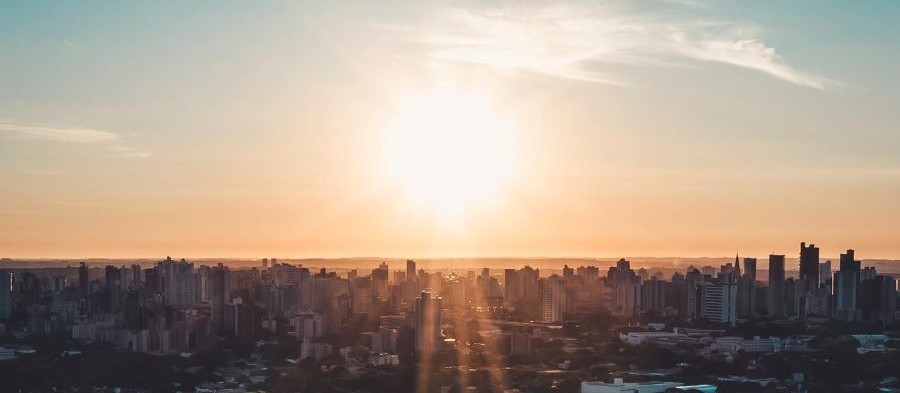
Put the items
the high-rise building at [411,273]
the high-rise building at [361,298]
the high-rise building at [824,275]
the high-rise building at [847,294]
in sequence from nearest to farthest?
the high-rise building at [361,298]
the high-rise building at [847,294]
the high-rise building at [824,275]
the high-rise building at [411,273]

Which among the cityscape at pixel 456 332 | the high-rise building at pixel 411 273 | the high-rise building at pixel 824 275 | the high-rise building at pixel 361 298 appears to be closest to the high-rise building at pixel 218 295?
the cityscape at pixel 456 332

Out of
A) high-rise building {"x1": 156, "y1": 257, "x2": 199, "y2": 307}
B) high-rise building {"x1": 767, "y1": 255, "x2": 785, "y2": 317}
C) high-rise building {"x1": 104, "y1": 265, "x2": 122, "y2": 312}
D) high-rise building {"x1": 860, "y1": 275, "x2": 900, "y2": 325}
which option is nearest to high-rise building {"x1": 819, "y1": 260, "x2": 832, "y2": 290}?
high-rise building {"x1": 767, "y1": 255, "x2": 785, "y2": 317}

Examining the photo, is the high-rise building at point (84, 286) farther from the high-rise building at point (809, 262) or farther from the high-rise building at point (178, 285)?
the high-rise building at point (809, 262)

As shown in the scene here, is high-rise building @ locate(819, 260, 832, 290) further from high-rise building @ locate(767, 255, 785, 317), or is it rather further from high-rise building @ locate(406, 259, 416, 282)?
high-rise building @ locate(406, 259, 416, 282)

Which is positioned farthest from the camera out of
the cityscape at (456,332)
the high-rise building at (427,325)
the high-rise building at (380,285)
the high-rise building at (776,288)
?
the high-rise building at (380,285)

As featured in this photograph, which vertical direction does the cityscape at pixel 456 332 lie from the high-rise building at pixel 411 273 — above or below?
below

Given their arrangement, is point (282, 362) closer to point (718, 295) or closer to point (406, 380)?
point (406, 380)

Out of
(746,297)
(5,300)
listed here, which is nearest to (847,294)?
(746,297)
